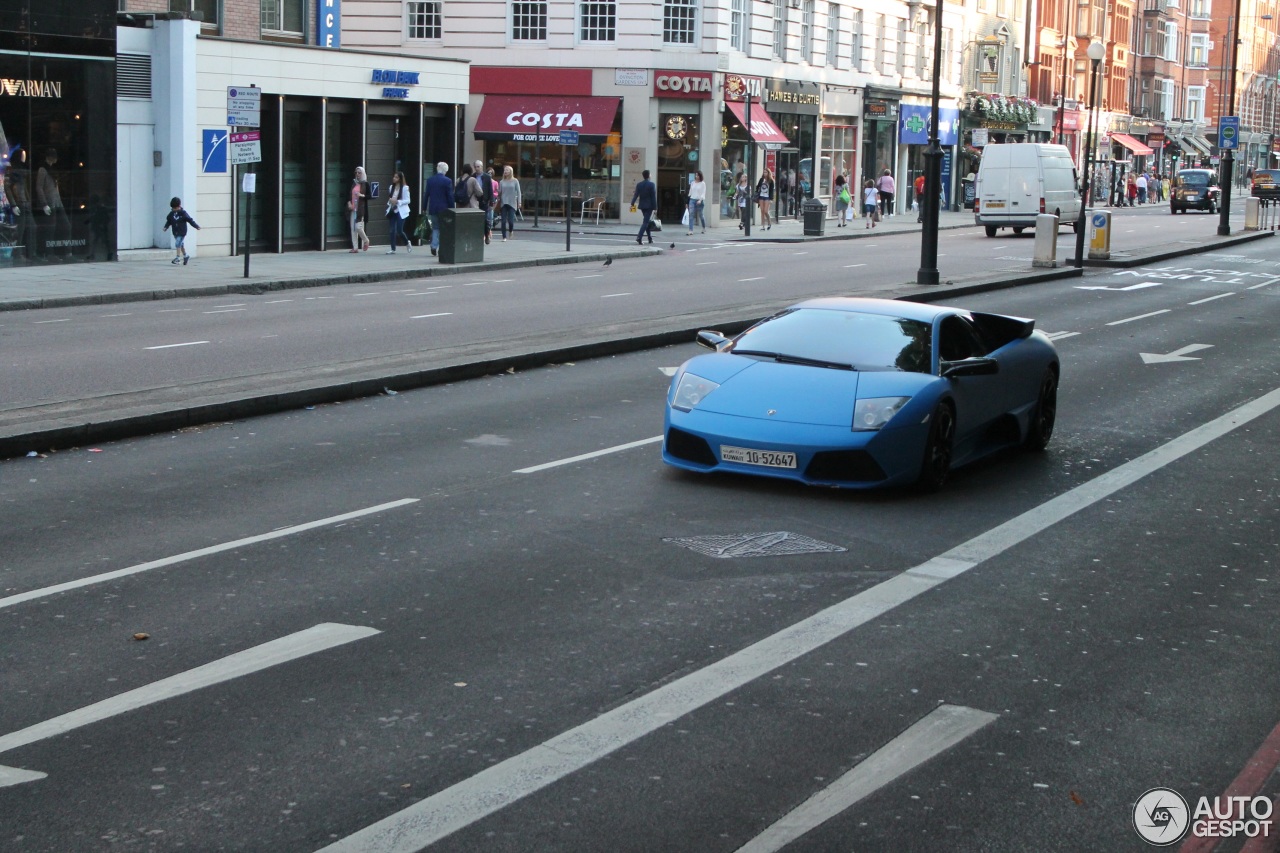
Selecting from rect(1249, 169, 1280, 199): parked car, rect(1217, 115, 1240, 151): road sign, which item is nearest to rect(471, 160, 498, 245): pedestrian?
rect(1217, 115, 1240, 151): road sign

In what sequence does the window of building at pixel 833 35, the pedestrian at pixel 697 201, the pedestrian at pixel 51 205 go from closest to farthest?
the pedestrian at pixel 51 205 < the pedestrian at pixel 697 201 < the window of building at pixel 833 35

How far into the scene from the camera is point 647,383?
15.8m

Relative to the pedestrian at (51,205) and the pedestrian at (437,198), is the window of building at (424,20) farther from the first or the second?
the pedestrian at (51,205)

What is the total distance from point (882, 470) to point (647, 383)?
5.78 m

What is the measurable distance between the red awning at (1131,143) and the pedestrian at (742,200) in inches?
2031

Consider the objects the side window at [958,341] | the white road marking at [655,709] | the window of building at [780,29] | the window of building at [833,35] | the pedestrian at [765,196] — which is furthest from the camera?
the window of building at [833,35]

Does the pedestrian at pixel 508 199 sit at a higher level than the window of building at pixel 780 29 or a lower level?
lower

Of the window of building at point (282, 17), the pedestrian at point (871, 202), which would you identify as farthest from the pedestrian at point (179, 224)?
the pedestrian at point (871, 202)

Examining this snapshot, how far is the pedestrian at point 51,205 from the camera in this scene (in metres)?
28.9

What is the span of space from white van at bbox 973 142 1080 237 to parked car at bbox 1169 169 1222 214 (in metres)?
29.4

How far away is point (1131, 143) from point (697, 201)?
2329 inches

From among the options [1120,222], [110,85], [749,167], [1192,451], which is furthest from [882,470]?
[1120,222]

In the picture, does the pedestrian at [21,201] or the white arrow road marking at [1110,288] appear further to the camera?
the white arrow road marking at [1110,288]

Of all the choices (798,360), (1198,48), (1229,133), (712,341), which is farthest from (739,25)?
(1198,48)
